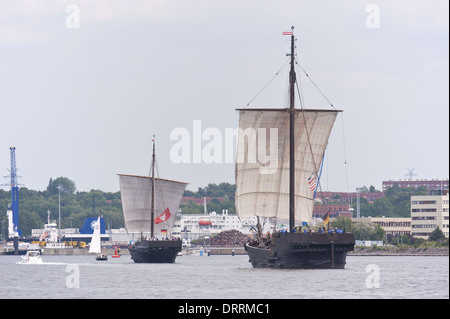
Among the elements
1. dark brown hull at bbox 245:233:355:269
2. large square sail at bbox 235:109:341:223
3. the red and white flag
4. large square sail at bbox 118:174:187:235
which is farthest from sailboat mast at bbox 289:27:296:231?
large square sail at bbox 118:174:187:235

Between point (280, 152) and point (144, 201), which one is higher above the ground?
point (280, 152)

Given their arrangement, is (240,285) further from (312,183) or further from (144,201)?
(144,201)

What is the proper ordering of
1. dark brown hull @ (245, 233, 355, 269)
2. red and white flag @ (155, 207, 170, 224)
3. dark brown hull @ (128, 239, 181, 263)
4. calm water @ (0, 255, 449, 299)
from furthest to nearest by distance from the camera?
red and white flag @ (155, 207, 170, 224), dark brown hull @ (128, 239, 181, 263), dark brown hull @ (245, 233, 355, 269), calm water @ (0, 255, 449, 299)

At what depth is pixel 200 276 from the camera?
95.1 meters

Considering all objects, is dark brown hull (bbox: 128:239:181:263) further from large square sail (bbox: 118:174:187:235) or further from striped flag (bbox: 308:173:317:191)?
striped flag (bbox: 308:173:317:191)

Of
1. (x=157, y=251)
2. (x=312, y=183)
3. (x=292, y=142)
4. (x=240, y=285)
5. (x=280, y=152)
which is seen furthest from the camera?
(x=157, y=251)

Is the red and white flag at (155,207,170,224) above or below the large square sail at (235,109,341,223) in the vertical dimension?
below

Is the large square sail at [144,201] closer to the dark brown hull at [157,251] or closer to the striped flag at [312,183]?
the dark brown hull at [157,251]

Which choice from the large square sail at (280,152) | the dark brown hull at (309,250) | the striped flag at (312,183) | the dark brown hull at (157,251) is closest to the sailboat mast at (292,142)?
the large square sail at (280,152)

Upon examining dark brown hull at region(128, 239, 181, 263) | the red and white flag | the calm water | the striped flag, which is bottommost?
A: the calm water

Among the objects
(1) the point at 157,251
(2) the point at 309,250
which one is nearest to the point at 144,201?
(1) the point at 157,251

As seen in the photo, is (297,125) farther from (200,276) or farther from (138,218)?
(138,218)
